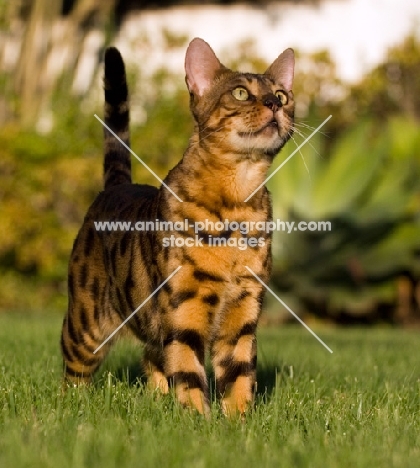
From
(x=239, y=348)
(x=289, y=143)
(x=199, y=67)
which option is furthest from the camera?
(x=289, y=143)

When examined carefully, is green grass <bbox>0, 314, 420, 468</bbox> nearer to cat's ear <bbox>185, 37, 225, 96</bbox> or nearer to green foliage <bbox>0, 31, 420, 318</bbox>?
cat's ear <bbox>185, 37, 225, 96</bbox>

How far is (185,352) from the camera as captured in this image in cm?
386

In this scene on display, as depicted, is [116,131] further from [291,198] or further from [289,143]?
[291,198]

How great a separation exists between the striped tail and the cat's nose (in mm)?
1128

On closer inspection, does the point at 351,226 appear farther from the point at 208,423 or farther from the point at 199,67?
the point at 208,423

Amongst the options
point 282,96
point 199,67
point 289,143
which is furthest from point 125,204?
point 289,143

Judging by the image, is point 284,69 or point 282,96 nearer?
point 282,96

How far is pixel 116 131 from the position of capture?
197 inches

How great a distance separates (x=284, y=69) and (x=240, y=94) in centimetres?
48

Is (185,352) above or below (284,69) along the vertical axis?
below

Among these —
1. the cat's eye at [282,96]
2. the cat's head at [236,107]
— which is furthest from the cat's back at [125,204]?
the cat's eye at [282,96]

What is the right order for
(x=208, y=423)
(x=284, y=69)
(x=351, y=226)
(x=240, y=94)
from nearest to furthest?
(x=208, y=423), (x=240, y=94), (x=284, y=69), (x=351, y=226)

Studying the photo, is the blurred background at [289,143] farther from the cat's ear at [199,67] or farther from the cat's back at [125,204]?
the cat's ear at [199,67]

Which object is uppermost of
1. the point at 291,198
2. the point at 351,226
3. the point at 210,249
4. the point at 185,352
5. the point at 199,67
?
the point at 199,67
